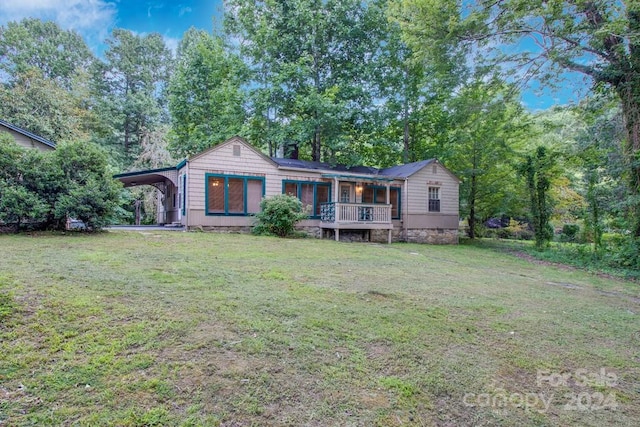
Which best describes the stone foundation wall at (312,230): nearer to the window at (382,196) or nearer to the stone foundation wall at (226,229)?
the stone foundation wall at (226,229)

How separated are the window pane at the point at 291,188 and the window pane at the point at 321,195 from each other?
101cm

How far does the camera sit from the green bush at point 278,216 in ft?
37.7

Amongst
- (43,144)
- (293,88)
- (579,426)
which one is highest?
(293,88)

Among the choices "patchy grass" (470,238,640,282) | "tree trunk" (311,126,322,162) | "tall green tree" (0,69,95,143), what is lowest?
"patchy grass" (470,238,640,282)

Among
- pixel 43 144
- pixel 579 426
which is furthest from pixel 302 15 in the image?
pixel 579 426

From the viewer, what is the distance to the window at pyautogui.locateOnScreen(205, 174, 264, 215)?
39.8 feet

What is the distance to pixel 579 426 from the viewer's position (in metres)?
2.20

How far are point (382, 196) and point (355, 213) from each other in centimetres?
296

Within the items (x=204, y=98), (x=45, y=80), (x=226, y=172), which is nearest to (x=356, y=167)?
(x=226, y=172)

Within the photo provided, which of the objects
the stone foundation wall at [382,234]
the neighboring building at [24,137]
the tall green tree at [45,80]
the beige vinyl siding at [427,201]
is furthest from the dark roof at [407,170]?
the tall green tree at [45,80]

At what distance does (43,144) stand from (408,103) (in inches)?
652

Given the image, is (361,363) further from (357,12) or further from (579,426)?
(357,12)

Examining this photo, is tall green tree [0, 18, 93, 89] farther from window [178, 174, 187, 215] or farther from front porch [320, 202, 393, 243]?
front porch [320, 202, 393, 243]

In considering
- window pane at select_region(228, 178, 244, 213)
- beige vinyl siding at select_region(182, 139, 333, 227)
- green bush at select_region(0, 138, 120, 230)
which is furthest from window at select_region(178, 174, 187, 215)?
green bush at select_region(0, 138, 120, 230)
